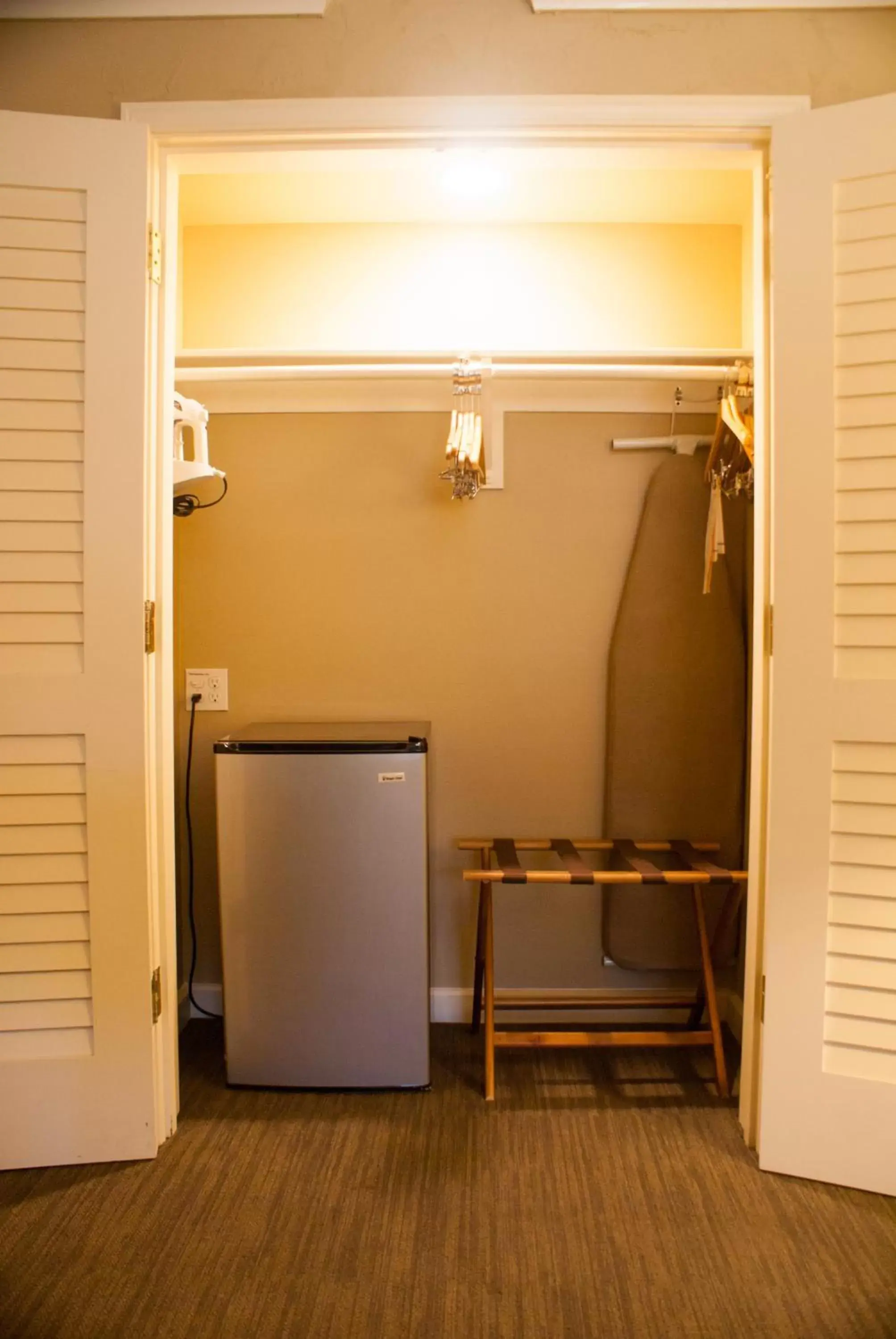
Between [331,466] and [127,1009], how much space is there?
1582 mm

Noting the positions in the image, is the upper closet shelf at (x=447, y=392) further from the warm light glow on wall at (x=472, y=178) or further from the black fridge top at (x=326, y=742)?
the black fridge top at (x=326, y=742)

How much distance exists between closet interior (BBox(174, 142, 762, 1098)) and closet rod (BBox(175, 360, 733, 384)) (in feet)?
0.28

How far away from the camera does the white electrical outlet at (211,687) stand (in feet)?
8.11

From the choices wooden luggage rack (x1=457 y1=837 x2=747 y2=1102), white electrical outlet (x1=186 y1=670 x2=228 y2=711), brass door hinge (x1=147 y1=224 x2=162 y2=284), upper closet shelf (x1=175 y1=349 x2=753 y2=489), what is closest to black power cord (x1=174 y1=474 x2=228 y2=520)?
upper closet shelf (x1=175 y1=349 x2=753 y2=489)

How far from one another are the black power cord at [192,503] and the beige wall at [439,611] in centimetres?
2

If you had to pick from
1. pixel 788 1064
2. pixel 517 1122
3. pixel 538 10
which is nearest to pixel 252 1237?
pixel 517 1122

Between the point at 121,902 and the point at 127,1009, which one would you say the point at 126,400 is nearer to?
the point at 121,902

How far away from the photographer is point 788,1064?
68.6 inches

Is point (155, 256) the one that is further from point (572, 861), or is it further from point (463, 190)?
point (572, 861)

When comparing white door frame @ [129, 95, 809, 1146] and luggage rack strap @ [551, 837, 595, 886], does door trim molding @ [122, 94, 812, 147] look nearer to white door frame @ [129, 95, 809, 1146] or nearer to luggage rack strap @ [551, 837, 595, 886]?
white door frame @ [129, 95, 809, 1146]

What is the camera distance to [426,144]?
1.80 m

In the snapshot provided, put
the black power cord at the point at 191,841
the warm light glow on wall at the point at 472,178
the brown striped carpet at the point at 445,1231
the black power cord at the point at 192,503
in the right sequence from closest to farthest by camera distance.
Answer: the brown striped carpet at the point at 445,1231 < the warm light glow on wall at the point at 472,178 < the black power cord at the point at 192,503 < the black power cord at the point at 191,841

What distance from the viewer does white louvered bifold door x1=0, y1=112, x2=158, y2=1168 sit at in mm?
1706

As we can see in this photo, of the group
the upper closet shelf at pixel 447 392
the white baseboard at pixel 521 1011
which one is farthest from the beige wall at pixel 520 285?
the white baseboard at pixel 521 1011
